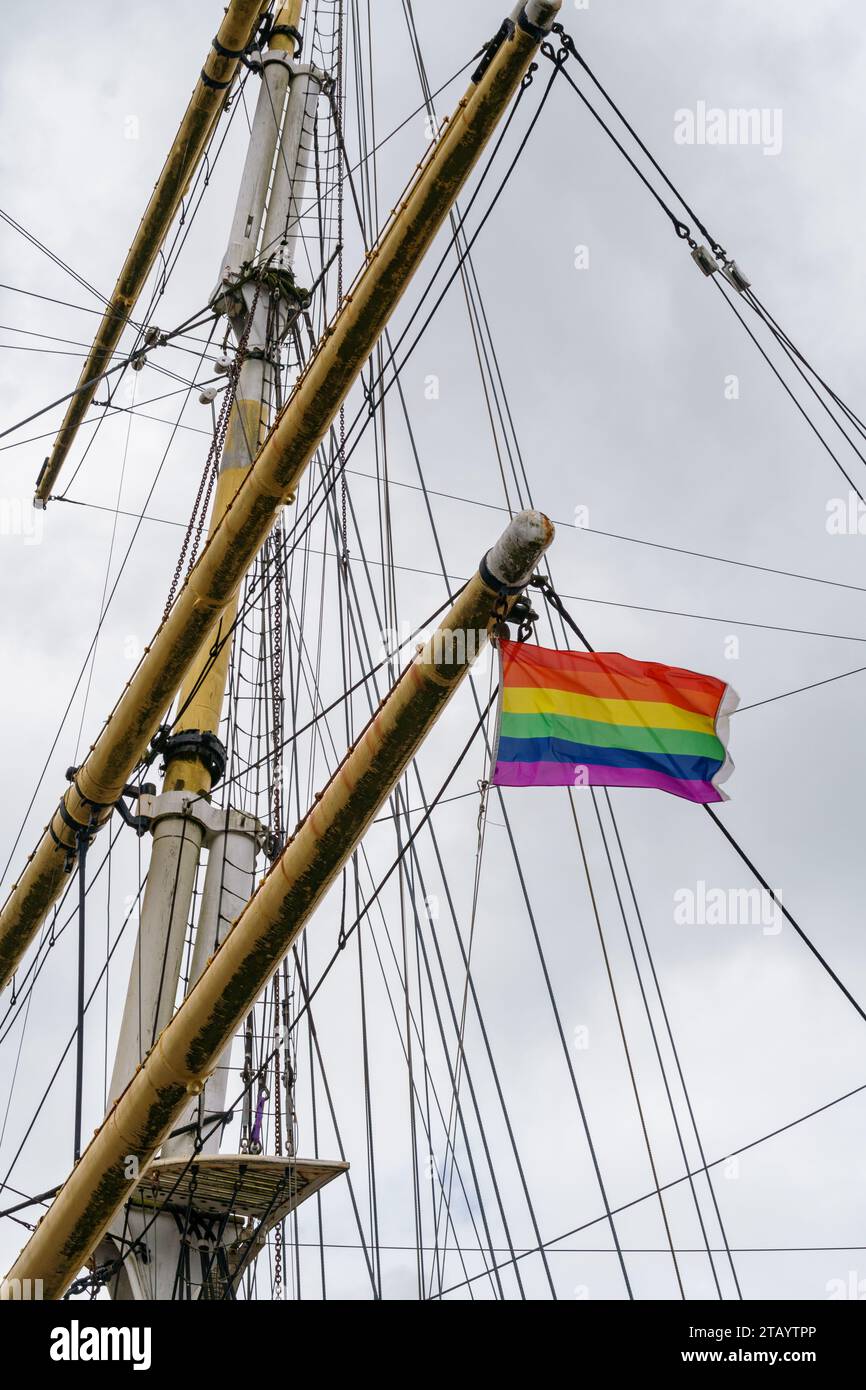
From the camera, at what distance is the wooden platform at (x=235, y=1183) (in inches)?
468

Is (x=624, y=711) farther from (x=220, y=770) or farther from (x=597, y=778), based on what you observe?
(x=220, y=770)

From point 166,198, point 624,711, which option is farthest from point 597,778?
point 166,198

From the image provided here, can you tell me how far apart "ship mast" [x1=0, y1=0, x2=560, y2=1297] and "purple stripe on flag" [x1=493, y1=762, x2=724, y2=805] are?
61 centimetres

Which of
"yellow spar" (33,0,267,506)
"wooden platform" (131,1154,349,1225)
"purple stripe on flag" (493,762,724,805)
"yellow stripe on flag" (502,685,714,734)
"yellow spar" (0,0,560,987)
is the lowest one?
"wooden platform" (131,1154,349,1225)

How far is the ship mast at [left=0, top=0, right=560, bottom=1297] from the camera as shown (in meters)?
9.54

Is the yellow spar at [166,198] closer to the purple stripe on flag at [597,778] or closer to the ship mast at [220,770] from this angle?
the ship mast at [220,770]

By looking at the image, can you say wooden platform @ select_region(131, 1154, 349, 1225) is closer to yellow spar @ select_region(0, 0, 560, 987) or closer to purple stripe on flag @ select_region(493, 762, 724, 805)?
yellow spar @ select_region(0, 0, 560, 987)

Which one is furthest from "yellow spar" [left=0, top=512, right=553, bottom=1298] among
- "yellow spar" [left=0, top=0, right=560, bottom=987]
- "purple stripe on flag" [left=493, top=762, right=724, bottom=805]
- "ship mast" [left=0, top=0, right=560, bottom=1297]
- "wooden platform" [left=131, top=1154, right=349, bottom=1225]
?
"yellow spar" [left=0, top=0, right=560, bottom=987]

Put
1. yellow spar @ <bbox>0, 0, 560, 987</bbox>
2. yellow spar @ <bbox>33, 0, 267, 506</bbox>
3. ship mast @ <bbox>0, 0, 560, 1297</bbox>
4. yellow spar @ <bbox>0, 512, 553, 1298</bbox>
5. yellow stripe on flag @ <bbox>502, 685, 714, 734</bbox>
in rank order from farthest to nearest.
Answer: yellow spar @ <bbox>33, 0, 267, 506</bbox> → yellow spar @ <bbox>0, 0, 560, 987</bbox> → ship mast @ <bbox>0, 0, 560, 1297</bbox> → yellow stripe on flag @ <bbox>502, 685, 714, 734</bbox> → yellow spar @ <bbox>0, 512, 553, 1298</bbox>

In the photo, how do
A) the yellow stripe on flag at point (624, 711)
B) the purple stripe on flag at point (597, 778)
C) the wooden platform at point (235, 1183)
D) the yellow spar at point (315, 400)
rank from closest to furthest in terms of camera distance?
the purple stripe on flag at point (597, 778)
the yellow stripe on flag at point (624, 711)
the wooden platform at point (235, 1183)
the yellow spar at point (315, 400)

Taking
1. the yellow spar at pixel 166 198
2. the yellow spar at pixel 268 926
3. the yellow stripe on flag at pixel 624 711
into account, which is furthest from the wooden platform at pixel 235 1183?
the yellow spar at pixel 166 198

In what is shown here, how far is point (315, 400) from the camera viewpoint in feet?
41.9

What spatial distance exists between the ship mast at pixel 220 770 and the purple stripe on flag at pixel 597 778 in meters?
0.61

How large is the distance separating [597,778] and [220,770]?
6.25 meters
